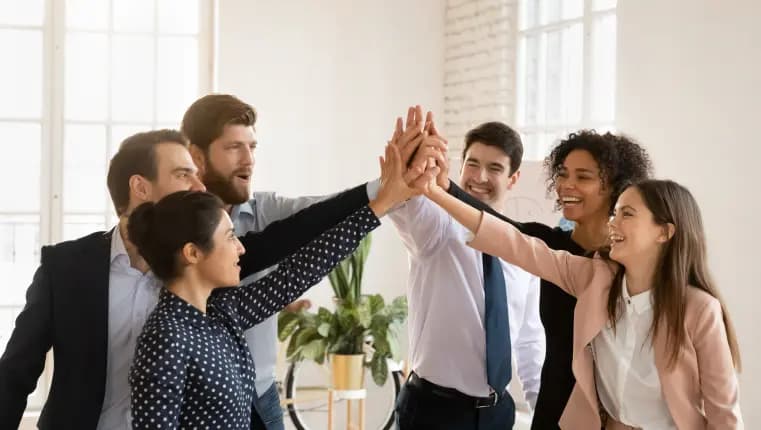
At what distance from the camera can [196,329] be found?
1936 mm

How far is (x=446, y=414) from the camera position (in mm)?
2516

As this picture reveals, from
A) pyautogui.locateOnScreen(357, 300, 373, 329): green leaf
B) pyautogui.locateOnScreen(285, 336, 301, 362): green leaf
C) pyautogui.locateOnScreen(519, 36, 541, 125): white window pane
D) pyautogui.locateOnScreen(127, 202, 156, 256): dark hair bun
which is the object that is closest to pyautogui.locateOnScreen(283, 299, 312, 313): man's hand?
pyautogui.locateOnScreen(285, 336, 301, 362): green leaf

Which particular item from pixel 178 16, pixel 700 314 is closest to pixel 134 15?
pixel 178 16

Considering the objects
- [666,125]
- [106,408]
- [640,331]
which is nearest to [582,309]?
[640,331]

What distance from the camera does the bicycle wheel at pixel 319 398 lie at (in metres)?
5.59

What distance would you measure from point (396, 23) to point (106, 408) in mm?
4534

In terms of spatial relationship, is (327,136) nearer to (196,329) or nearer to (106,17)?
(106,17)

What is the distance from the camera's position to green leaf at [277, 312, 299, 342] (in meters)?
5.22

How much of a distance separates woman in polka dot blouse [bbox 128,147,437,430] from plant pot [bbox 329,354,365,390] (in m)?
2.97

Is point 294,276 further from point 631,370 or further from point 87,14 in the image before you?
point 87,14

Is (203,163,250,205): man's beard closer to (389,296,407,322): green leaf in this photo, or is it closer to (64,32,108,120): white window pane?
(389,296,407,322): green leaf

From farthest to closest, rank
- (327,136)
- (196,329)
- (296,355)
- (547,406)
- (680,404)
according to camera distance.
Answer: (327,136) < (296,355) < (547,406) < (680,404) < (196,329)

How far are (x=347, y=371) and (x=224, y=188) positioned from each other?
9.22 ft

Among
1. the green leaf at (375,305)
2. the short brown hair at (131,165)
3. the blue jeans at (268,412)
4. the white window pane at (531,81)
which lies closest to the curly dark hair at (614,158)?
the blue jeans at (268,412)
